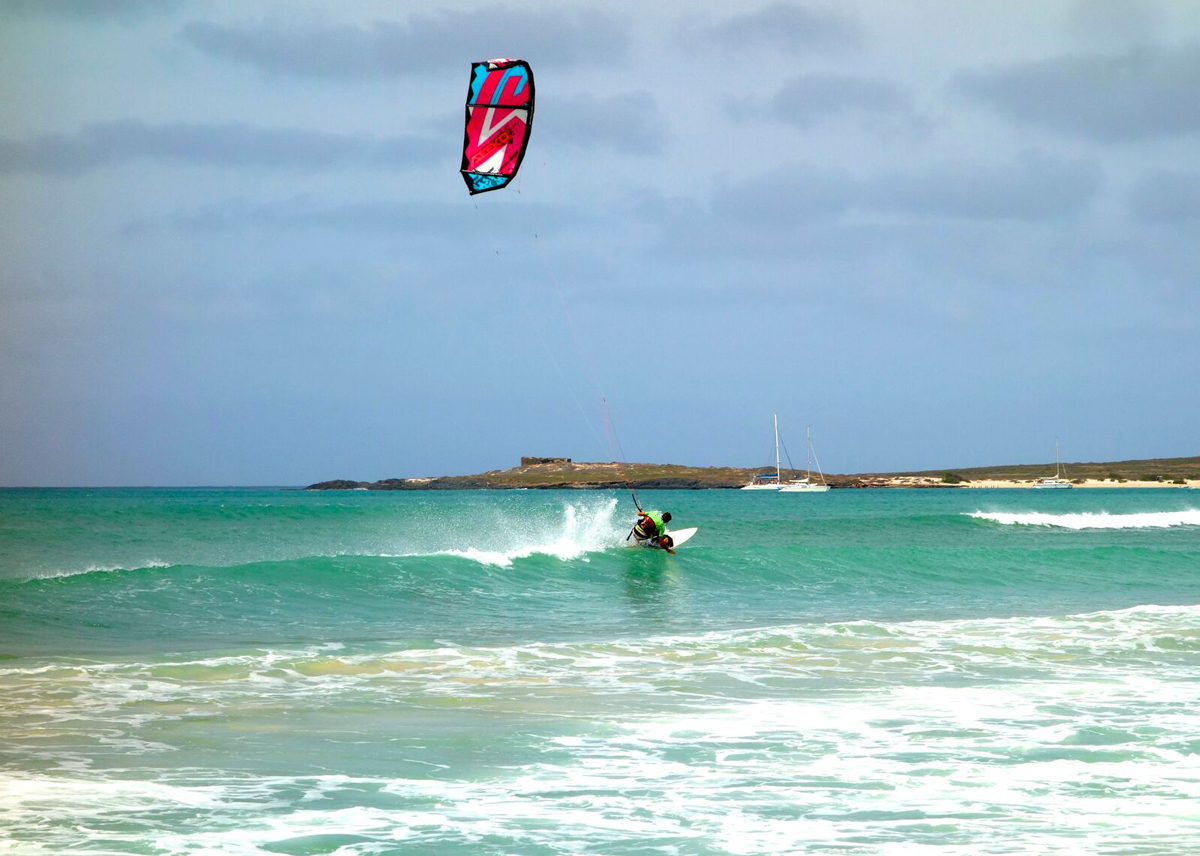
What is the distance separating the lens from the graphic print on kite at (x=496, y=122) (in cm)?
1401

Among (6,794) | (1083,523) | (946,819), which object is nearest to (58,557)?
(6,794)

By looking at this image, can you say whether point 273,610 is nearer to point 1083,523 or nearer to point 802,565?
point 802,565

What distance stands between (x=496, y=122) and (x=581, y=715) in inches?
332

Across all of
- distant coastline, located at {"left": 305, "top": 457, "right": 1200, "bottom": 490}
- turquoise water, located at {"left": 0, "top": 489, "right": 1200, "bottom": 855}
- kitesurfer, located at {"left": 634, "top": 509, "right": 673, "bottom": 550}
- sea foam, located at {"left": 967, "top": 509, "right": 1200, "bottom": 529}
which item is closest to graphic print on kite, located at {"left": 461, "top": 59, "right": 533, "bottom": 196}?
turquoise water, located at {"left": 0, "top": 489, "right": 1200, "bottom": 855}

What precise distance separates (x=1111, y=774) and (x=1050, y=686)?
10.3ft

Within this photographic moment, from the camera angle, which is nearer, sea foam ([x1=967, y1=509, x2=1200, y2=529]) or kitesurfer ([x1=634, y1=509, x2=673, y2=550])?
kitesurfer ([x1=634, y1=509, x2=673, y2=550])

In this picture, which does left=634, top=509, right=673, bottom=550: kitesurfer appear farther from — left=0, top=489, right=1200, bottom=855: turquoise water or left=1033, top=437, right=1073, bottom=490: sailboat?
left=1033, top=437, right=1073, bottom=490: sailboat

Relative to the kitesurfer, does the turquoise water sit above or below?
below

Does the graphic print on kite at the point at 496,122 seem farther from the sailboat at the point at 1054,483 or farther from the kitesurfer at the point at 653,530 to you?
the sailboat at the point at 1054,483

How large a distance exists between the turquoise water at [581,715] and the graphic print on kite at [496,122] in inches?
230

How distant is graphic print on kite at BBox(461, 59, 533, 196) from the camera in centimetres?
1401

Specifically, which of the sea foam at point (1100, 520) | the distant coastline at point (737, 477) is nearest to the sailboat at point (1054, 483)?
the distant coastline at point (737, 477)

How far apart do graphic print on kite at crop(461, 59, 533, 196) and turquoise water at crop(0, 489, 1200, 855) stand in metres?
5.83

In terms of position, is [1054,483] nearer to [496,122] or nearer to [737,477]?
[737,477]
